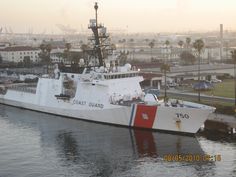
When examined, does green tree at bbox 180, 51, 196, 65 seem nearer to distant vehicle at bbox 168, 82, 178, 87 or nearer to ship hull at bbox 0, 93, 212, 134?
distant vehicle at bbox 168, 82, 178, 87

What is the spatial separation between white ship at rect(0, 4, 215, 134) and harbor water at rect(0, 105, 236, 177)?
72 cm

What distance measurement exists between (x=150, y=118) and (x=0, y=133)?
29.9 feet

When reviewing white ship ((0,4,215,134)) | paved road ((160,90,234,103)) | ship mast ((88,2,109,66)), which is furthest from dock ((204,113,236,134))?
ship mast ((88,2,109,66))

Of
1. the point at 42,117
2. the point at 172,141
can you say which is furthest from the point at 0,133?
the point at 172,141

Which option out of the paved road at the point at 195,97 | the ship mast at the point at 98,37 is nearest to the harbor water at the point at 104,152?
the ship mast at the point at 98,37

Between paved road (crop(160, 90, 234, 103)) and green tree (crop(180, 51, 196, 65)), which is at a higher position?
green tree (crop(180, 51, 196, 65))

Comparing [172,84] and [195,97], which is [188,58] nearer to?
[172,84]

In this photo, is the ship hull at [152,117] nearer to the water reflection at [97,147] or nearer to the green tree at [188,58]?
the water reflection at [97,147]

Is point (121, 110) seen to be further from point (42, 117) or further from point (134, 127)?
point (42, 117)
